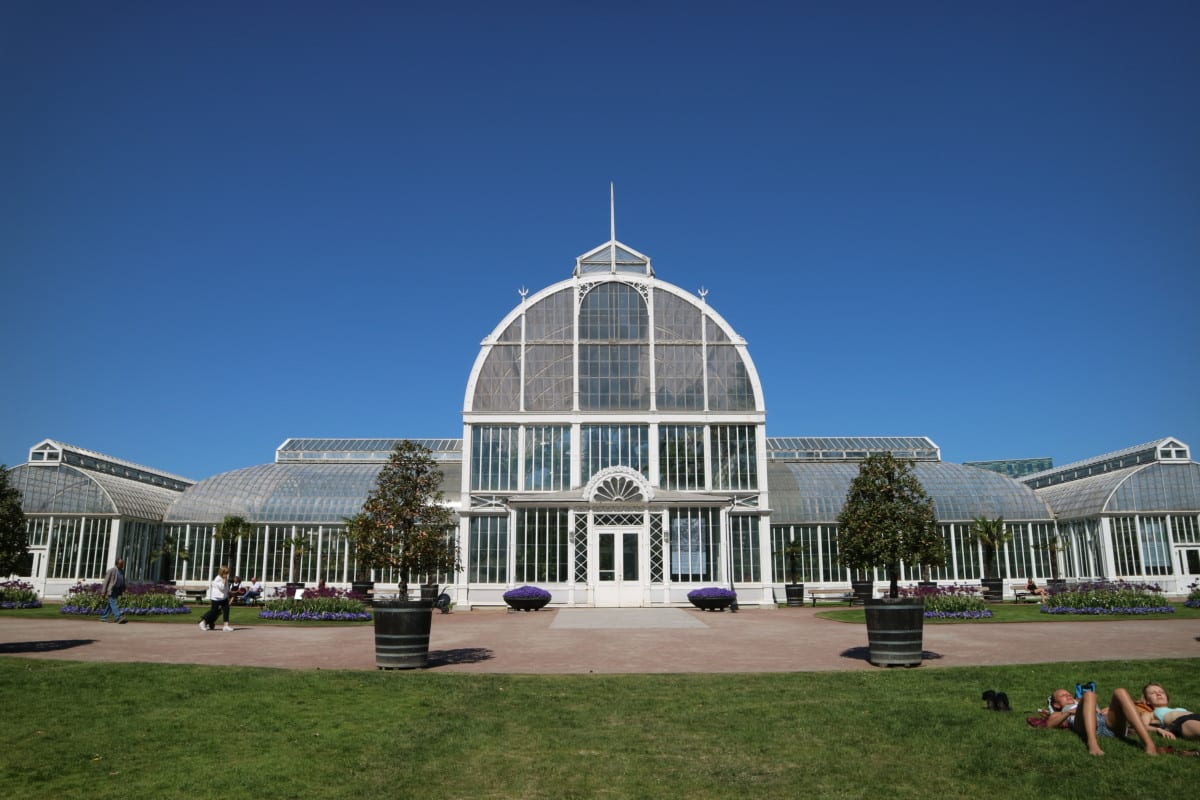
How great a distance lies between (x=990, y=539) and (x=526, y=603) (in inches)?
1115

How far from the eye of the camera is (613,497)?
41.4 m

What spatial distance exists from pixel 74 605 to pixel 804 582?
3839cm

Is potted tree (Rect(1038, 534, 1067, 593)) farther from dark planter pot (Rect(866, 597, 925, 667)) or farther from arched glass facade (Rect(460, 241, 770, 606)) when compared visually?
dark planter pot (Rect(866, 597, 925, 667))

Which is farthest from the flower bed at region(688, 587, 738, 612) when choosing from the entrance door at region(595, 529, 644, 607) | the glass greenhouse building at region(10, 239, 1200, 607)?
the entrance door at region(595, 529, 644, 607)

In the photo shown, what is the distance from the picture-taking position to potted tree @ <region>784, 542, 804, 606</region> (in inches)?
1753

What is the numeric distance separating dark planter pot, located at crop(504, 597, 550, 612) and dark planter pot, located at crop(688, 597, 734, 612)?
24.3 feet

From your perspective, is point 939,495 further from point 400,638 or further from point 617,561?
point 400,638

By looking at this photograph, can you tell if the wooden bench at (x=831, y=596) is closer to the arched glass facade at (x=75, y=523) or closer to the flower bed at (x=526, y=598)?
the flower bed at (x=526, y=598)

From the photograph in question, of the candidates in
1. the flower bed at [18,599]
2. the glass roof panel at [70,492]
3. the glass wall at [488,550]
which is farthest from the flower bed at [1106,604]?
the glass roof panel at [70,492]

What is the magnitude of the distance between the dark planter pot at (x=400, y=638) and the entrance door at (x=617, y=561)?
24.5m

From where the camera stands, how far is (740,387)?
45031 millimetres

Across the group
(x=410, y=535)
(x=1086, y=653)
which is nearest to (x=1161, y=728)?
(x=1086, y=653)

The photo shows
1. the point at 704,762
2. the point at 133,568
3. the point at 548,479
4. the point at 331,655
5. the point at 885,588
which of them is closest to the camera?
the point at 704,762

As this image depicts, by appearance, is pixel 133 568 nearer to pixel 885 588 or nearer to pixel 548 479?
pixel 548 479
